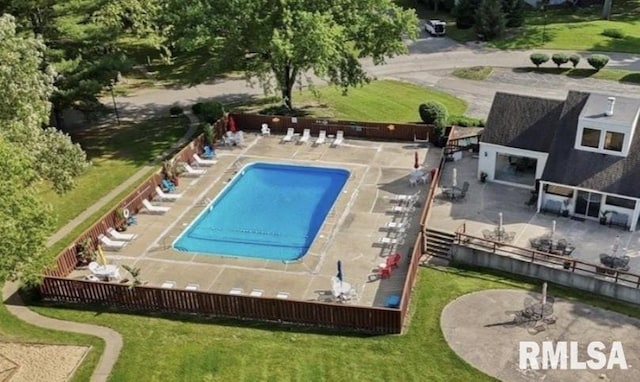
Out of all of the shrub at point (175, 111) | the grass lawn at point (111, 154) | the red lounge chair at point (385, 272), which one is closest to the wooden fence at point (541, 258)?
the red lounge chair at point (385, 272)

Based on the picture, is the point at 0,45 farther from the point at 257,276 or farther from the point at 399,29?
the point at 399,29

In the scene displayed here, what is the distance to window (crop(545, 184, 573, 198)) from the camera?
94.3ft

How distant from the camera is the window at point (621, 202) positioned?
89.8ft

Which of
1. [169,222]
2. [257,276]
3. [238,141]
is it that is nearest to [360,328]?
[257,276]

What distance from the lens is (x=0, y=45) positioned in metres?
22.5

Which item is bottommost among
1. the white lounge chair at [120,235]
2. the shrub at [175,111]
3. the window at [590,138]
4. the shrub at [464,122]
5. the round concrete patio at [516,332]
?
the round concrete patio at [516,332]

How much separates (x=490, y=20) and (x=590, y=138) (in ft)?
110

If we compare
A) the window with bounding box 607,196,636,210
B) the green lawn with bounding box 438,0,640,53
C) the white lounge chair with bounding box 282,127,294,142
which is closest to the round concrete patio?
the window with bounding box 607,196,636,210

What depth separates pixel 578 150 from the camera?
28.9m

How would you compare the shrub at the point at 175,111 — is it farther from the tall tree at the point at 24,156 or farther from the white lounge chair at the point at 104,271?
the white lounge chair at the point at 104,271

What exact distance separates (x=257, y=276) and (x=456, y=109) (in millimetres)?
23849

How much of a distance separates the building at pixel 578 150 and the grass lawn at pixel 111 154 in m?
20.7

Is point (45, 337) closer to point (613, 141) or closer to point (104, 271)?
point (104, 271)

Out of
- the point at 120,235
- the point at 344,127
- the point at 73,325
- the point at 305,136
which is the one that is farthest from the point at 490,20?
the point at 73,325
